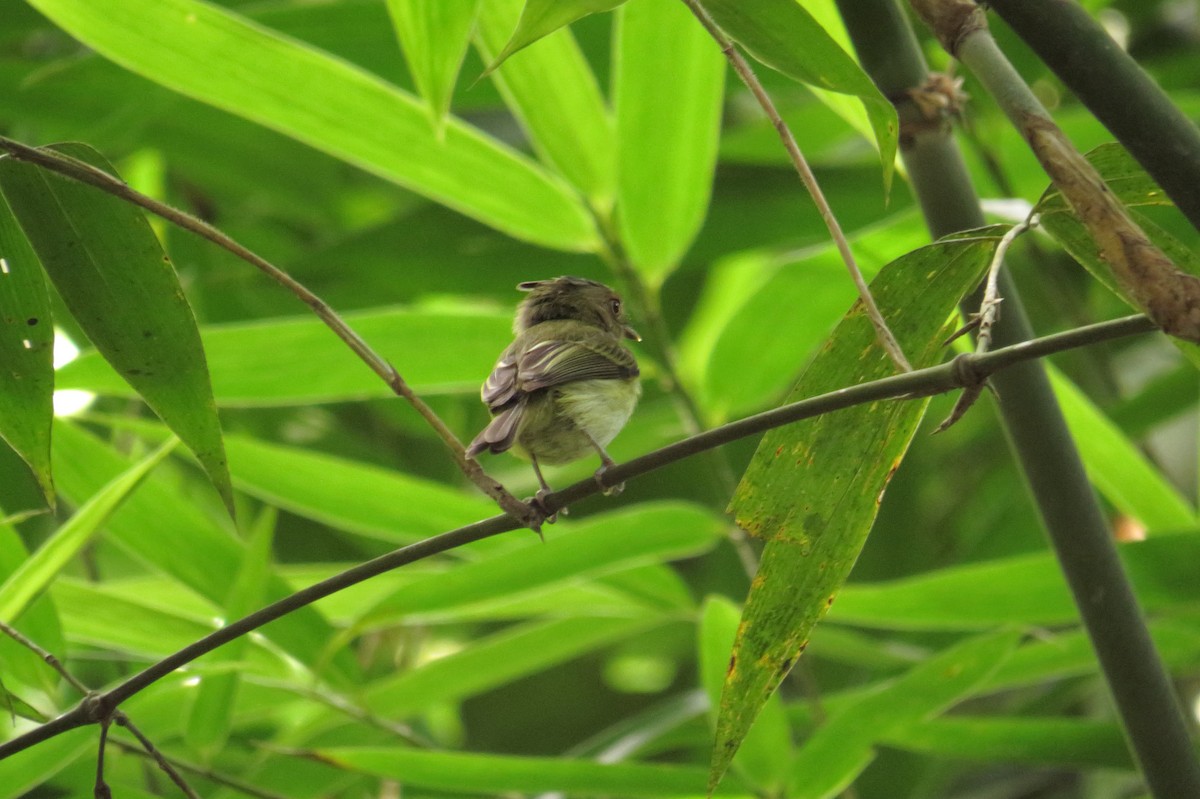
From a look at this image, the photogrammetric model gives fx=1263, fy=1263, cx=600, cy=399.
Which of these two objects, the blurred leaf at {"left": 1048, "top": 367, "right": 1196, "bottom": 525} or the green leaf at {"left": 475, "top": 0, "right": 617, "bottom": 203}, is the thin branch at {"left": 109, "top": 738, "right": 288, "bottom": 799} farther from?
the blurred leaf at {"left": 1048, "top": 367, "right": 1196, "bottom": 525}

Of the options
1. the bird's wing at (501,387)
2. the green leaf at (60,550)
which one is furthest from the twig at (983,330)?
the green leaf at (60,550)

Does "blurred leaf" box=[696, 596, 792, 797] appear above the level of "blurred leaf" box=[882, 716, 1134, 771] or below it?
above

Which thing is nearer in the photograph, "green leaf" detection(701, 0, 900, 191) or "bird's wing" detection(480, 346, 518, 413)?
"green leaf" detection(701, 0, 900, 191)

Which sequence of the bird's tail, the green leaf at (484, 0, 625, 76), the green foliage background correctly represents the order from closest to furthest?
the green leaf at (484, 0, 625, 76) → the bird's tail → the green foliage background

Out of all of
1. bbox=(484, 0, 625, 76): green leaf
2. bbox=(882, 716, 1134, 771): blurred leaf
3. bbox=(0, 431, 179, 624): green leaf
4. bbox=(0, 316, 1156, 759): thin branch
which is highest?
bbox=(484, 0, 625, 76): green leaf

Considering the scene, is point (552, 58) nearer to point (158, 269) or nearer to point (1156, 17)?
point (158, 269)

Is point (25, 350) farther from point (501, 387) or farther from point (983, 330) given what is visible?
point (983, 330)

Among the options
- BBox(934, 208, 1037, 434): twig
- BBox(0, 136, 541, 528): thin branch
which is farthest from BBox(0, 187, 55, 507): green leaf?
BBox(934, 208, 1037, 434): twig

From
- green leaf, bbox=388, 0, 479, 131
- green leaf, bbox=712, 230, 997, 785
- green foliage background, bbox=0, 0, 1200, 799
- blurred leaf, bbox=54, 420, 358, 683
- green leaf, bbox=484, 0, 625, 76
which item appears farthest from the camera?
blurred leaf, bbox=54, 420, 358, 683
